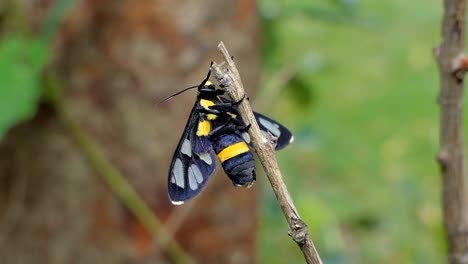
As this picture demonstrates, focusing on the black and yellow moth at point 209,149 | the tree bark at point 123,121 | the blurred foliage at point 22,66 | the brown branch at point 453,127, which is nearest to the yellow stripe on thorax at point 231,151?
the black and yellow moth at point 209,149

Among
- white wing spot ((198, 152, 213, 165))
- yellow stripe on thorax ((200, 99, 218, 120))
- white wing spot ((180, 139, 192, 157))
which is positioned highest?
yellow stripe on thorax ((200, 99, 218, 120))

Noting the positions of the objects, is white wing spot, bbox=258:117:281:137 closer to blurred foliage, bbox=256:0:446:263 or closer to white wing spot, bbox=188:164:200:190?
white wing spot, bbox=188:164:200:190

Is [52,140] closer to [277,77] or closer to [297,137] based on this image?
[277,77]

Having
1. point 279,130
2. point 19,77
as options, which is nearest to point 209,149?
point 279,130

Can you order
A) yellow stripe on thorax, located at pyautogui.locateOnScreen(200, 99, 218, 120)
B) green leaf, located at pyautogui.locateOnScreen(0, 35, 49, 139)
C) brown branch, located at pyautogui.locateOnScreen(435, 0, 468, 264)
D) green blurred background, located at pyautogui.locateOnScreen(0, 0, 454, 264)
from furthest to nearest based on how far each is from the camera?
green blurred background, located at pyautogui.locateOnScreen(0, 0, 454, 264)
green leaf, located at pyautogui.locateOnScreen(0, 35, 49, 139)
yellow stripe on thorax, located at pyautogui.locateOnScreen(200, 99, 218, 120)
brown branch, located at pyautogui.locateOnScreen(435, 0, 468, 264)

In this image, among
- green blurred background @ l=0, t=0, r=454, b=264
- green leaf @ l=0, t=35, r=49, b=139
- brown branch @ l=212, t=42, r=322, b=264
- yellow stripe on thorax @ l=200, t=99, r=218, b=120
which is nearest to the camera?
brown branch @ l=212, t=42, r=322, b=264

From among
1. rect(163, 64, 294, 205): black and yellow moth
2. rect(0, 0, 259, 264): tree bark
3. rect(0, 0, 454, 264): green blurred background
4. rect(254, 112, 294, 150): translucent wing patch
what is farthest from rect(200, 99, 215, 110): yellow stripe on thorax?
rect(0, 0, 259, 264): tree bark

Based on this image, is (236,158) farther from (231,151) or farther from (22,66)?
(22,66)

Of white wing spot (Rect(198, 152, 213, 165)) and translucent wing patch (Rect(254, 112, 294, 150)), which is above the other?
translucent wing patch (Rect(254, 112, 294, 150))
